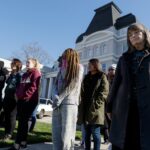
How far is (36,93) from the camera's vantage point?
4719 millimetres

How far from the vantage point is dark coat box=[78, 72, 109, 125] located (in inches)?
166

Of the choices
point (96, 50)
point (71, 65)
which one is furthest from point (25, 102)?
point (96, 50)

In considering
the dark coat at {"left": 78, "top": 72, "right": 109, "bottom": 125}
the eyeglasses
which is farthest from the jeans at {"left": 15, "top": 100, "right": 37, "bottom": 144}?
the eyeglasses

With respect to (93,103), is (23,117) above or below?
below

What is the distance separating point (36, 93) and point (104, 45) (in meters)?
40.8

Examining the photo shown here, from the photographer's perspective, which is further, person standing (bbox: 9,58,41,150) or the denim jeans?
person standing (bbox: 9,58,41,150)

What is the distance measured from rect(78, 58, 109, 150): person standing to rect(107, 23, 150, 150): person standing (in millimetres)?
1556

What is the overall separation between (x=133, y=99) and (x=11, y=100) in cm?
347

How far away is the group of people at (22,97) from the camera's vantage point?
4484 millimetres

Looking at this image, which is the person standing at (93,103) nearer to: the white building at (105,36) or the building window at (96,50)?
the white building at (105,36)

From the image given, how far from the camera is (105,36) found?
44.2m

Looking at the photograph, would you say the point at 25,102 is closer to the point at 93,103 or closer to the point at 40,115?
the point at 93,103

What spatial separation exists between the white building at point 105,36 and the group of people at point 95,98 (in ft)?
120

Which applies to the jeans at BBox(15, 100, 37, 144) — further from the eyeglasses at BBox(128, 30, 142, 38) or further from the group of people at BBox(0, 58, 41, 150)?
the eyeglasses at BBox(128, 30, 142, 38)
